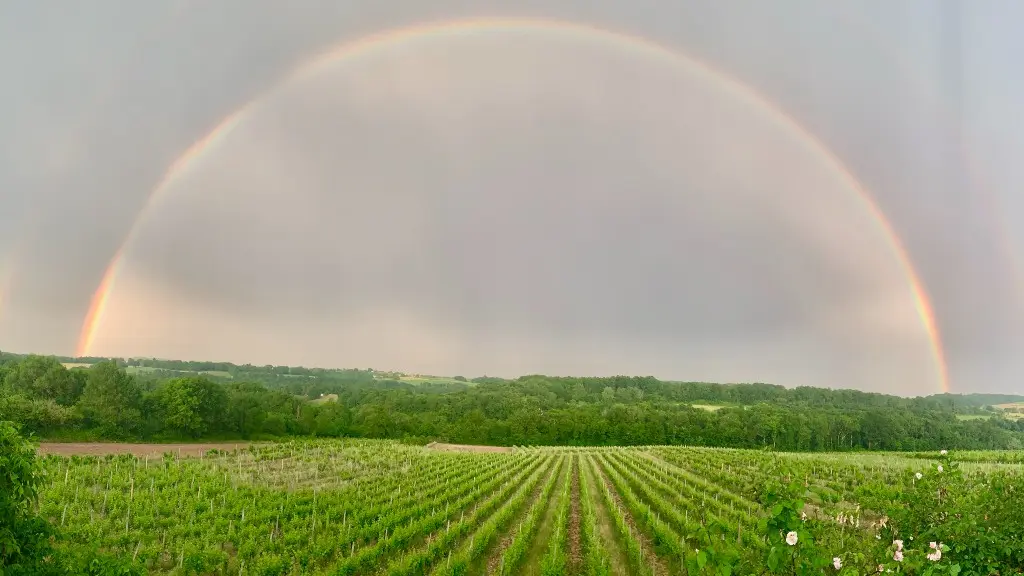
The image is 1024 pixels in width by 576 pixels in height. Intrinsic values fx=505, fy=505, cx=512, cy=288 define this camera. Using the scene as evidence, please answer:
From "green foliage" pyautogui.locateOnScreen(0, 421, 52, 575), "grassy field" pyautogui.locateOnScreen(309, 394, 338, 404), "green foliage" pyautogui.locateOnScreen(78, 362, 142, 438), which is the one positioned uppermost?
"green foliage" pyautogui.locateOnScreen(0, 421, 52, 575)

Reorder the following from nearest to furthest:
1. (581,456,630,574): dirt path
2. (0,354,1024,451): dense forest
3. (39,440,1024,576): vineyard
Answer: (39,440,1024,576): vineyard
(581,456,630,574): dirt path
(0,354,1024,451): dense forest

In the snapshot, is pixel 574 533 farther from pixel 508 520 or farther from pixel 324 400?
pixel 324 400

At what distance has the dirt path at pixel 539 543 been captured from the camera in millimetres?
17156

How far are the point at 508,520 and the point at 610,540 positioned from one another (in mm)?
5047

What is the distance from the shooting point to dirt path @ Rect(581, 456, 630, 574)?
17.4 metres

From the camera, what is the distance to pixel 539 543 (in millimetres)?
19953

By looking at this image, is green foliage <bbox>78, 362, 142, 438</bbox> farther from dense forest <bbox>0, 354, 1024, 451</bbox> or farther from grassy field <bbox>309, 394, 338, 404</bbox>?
grassy field <bbox>309, 394, 338, 404</bbox>

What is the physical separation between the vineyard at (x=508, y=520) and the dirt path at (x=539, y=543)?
8 centimetres

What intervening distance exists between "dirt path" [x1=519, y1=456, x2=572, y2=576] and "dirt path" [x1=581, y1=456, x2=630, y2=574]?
216 cm

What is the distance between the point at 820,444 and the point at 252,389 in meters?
103

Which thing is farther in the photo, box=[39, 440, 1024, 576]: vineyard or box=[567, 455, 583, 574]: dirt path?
box=[567, 455, 583, 574]: dirt path

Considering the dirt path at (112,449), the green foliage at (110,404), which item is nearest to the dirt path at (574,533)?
the dirt path at (112,449)

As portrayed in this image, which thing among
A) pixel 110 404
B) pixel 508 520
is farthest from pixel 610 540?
pixel 110 404

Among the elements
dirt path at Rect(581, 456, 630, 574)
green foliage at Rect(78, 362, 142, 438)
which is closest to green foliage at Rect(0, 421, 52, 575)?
dirt path at Rect(581, 456, 630, 574)
